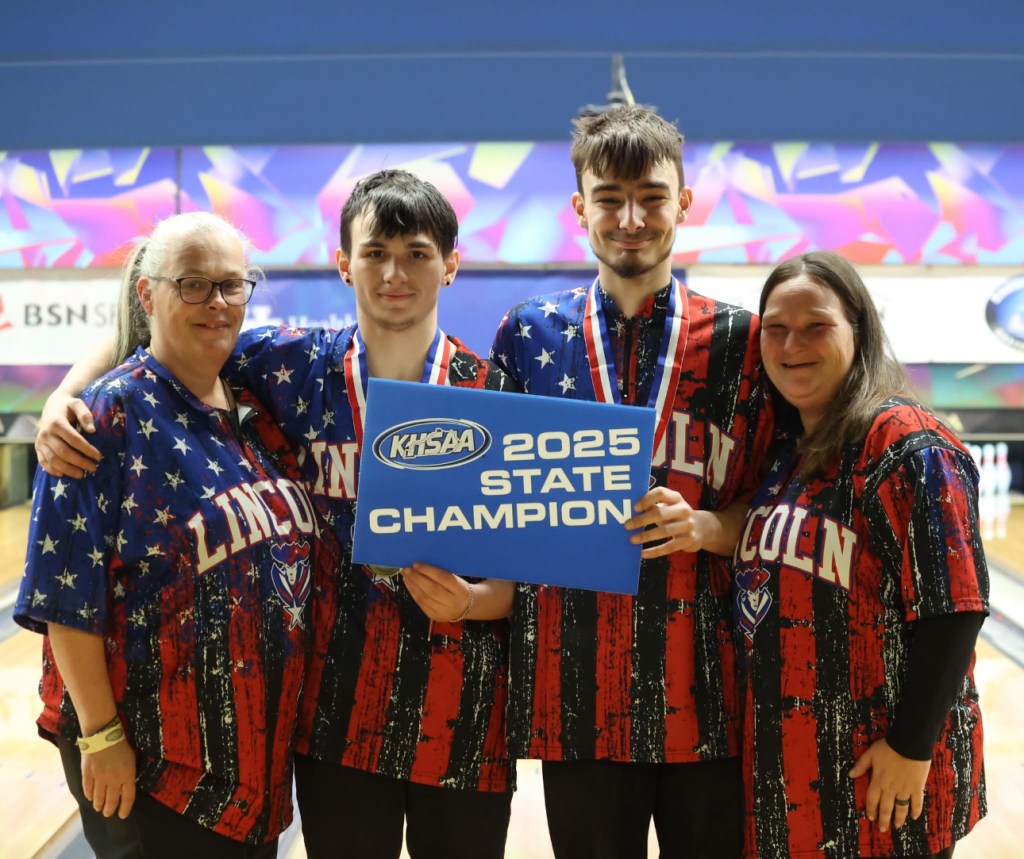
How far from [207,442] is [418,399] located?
0.30 metres

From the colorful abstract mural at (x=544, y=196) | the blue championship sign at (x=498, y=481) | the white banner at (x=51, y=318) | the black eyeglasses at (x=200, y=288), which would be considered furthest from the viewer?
the white banner at (x=51, y=318)

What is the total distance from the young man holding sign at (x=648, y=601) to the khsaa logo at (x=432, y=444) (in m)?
0.26

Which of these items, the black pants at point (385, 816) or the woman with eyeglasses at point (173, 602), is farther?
the black pants at point (385, 816)

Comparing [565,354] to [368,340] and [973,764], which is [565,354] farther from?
[973,764]

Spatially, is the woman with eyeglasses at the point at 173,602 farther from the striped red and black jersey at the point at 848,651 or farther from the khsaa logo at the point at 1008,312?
the khsaa logo at the point at 1008,312

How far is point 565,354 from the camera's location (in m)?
1.38

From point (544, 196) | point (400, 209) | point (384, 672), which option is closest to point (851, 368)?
point (400, 209)

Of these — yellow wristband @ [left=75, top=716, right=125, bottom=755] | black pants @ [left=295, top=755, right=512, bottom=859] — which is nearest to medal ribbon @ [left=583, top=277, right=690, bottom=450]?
black pants @ [left=295, top=755, right=512, bottom=859]

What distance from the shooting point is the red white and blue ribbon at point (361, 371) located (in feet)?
4.38

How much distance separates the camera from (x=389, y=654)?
130cm

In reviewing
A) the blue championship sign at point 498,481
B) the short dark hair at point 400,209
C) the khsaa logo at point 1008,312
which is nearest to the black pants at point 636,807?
the blue championship sign at point 498,481

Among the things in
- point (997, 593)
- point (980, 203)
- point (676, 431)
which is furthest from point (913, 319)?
point (676, 431)

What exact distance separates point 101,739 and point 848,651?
35.2 inches

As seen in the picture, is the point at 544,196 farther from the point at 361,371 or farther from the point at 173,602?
the point at 173,602
